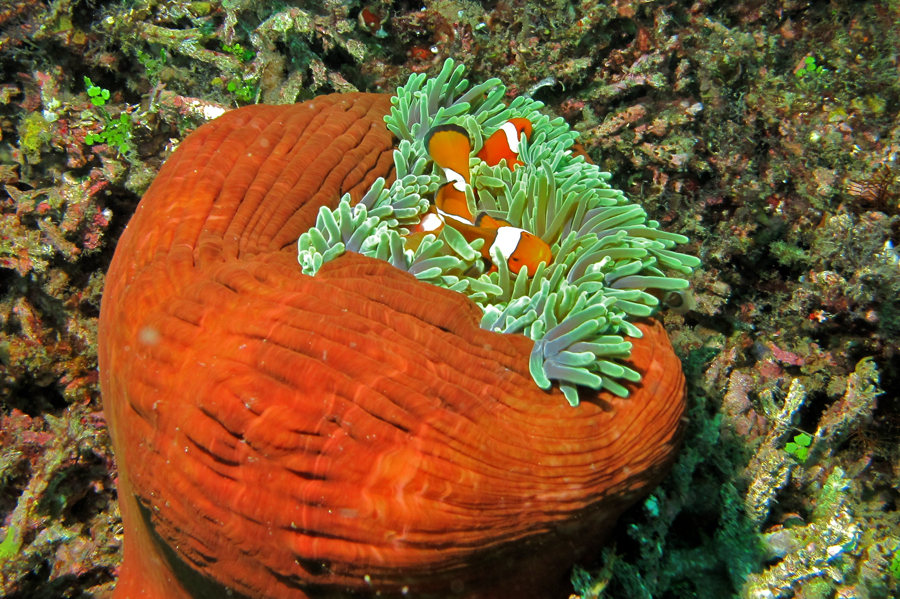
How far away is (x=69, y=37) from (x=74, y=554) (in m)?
3.08

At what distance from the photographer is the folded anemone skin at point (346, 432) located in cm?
138

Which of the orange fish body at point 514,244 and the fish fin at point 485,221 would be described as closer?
the orange fish body at point 514,244

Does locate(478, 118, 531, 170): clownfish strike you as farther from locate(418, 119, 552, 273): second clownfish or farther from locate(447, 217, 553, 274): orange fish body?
locate(447, 217, 553, 274): orange fish body

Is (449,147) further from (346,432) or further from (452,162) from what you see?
(346,432)

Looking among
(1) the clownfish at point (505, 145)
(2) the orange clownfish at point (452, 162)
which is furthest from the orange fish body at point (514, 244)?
(1) the clownfish at point (505, 145)

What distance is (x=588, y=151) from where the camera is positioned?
320cm

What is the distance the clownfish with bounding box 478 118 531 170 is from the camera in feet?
8.51

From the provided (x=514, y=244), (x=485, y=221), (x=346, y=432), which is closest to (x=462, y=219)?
(x=485, y=221)

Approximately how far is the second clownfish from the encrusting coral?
0.16ft

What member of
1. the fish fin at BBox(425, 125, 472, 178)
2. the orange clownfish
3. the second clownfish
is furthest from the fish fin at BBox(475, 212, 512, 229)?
the fish fin at BBox(425, 125, 472, 178)

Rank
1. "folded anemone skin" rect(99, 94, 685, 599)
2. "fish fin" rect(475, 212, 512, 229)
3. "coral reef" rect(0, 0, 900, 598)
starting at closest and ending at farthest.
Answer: "folded anemone skin" rect(99, 94, 685, 599)
"fish fin" rect(475, 212, 512, 229)
"coral reef" rect(0, 0, 900, 598)

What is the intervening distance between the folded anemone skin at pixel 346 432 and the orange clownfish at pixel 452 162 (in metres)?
0.67

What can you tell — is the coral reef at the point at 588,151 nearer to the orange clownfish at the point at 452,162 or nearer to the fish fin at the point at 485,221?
the orange clownfish at the point at 452,162

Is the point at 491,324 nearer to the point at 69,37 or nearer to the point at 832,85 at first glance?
the point at 832,85
